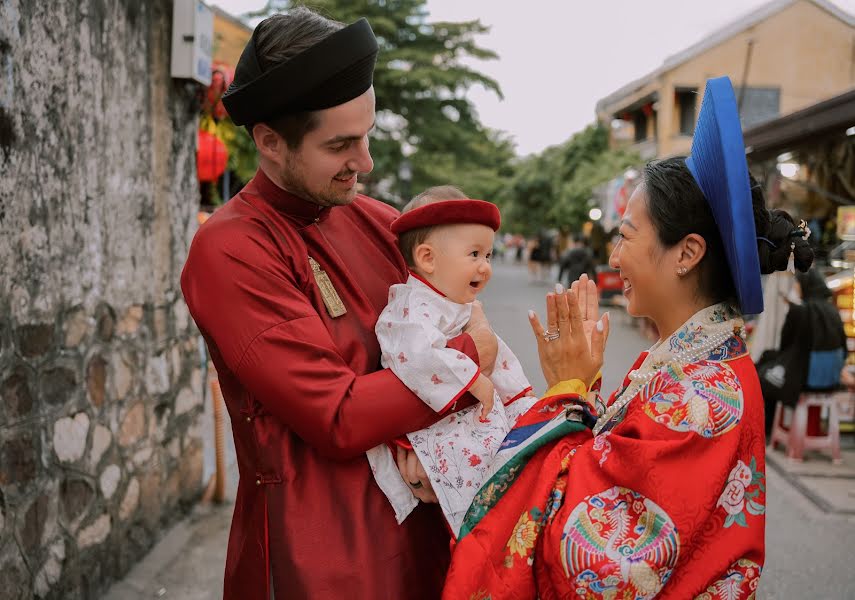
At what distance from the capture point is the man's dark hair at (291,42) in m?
1.64

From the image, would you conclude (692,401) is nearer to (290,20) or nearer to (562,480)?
(562,480)

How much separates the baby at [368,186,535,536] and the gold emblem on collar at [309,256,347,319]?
116 mm

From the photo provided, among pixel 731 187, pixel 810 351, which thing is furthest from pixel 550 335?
pixel 810 351

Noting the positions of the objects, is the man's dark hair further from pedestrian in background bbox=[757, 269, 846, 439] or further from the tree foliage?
the tree foliage

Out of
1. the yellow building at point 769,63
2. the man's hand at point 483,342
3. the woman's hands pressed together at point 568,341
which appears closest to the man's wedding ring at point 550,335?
the woman's hands pressed together at point 568,341

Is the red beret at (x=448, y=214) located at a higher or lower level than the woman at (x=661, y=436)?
higher

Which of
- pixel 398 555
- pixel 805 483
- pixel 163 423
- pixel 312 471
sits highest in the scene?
pixel 312 471

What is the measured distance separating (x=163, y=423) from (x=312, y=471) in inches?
116

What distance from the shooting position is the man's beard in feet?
5.82

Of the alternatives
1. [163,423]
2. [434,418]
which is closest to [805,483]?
[163,423]

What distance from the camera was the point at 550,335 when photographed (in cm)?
180

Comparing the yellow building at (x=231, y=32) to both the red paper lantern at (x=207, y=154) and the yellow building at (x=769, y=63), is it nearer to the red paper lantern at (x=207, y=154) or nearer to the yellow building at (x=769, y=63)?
the red paper lantern at (x=207, y=154)

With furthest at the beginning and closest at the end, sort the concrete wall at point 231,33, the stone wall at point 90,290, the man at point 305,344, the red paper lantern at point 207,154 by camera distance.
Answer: the concrete wall at point 231,33 → the red paper lantern at point 207,154 → the stone wall at point 90,290 → the man at point 305,344

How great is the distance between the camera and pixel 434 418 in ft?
5.61
